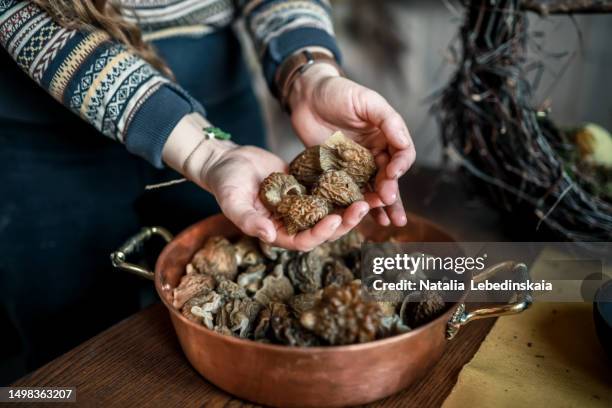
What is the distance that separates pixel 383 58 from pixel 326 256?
159cm

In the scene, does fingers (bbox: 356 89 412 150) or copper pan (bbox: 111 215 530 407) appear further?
fingers (bbox: 356 89 412 150)

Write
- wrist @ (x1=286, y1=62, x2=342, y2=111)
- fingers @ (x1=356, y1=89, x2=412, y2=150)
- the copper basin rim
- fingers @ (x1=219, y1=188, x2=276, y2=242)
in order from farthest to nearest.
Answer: wrist @ (x1=286, y1=62, x2=342, y2=111) < fingers @ (x1=356, y1=89, x2=412, y2=150) < fingers @ (x1=219, y1=188, x2=276, y2=242) < the copper basin rim

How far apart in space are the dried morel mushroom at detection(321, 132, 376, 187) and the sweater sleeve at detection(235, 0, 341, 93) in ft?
0.91

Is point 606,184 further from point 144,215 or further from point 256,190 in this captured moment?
point 144,215

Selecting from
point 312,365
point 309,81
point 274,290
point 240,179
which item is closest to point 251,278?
point 274,290

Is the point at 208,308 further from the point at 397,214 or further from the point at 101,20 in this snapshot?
the point at 101,20

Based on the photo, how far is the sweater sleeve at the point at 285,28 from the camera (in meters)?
1.06

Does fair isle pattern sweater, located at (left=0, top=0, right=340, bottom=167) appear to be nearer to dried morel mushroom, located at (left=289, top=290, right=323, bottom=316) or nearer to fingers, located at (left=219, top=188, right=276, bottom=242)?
fingers, located at (left=219, top=188, right=276, bottom=242)

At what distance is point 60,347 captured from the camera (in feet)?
3.92

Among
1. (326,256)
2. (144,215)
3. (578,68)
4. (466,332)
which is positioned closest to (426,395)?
(466,332)

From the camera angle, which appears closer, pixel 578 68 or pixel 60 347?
pixel 60 347

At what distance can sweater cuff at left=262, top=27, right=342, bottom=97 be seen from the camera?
41.6 inches

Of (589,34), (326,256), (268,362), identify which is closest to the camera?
(268,362)

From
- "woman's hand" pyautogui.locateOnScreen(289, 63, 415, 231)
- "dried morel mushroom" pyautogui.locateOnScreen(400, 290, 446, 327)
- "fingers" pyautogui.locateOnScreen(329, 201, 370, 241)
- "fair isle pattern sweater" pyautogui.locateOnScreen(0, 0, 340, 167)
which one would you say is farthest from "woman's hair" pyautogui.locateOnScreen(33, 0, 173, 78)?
"dried morel mushroom" pyautogui.locateOnScreen(400, 290, 446, 327)
